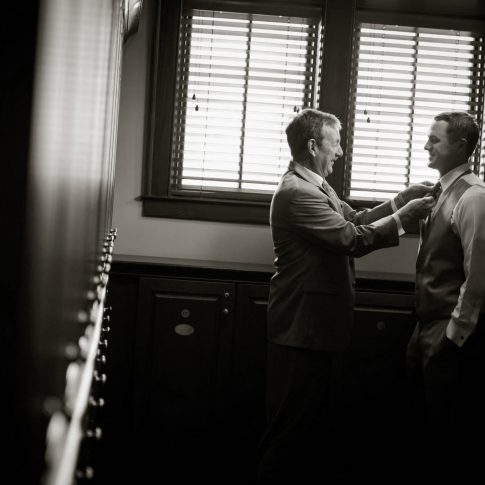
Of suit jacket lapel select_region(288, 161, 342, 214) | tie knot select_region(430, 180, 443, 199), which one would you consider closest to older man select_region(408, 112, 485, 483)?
tie knot select_region(430, 180, 443, 199)

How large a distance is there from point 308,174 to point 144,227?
1.39 meters

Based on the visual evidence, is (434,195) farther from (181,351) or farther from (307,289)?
(181,351)

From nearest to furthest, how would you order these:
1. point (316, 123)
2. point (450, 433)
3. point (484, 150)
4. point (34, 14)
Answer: point (34, 14) → point (450, 433) → point (316, 123) → point (484, 150)

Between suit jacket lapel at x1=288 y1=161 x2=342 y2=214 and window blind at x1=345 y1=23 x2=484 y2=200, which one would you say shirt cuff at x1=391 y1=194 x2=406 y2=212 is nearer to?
suit jacket lapel at x1=288 y1=161 x2=342 y2=214

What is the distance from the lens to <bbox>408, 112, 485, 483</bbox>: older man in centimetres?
250

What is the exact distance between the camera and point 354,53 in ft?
12.9

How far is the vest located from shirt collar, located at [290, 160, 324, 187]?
1.55ft

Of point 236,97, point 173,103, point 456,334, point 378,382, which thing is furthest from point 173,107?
point 456,334

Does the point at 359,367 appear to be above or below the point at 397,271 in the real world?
below

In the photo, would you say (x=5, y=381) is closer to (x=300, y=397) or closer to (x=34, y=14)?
(x=34, y=14)

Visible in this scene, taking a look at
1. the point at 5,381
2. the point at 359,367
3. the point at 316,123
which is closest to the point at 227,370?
the point at 359,367

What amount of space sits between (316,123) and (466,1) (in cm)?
177

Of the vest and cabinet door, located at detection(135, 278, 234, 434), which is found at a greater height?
the vest

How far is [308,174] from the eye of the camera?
2770 mm
